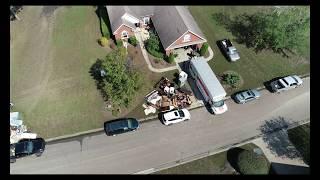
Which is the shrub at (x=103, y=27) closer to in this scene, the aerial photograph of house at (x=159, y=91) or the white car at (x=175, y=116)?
the aerial photograph of house at (x=159, y=91)

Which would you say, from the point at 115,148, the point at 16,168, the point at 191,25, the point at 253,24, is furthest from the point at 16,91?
the point at 253,24

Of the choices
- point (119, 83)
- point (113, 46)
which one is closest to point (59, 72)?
point (113, 46)

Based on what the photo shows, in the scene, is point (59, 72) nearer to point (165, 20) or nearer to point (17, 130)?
point (17, 130)

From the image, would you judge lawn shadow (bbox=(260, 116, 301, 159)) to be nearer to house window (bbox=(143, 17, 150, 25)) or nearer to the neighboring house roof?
the neighboring house roof

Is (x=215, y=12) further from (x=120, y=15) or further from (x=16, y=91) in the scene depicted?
(x=16, y=91)

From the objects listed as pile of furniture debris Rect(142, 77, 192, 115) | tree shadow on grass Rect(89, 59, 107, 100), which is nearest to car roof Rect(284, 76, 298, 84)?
pile of furniture debris Rect(142, 77, 192, 115)

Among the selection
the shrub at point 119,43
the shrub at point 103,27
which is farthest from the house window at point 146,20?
the shrub at point 103,27
